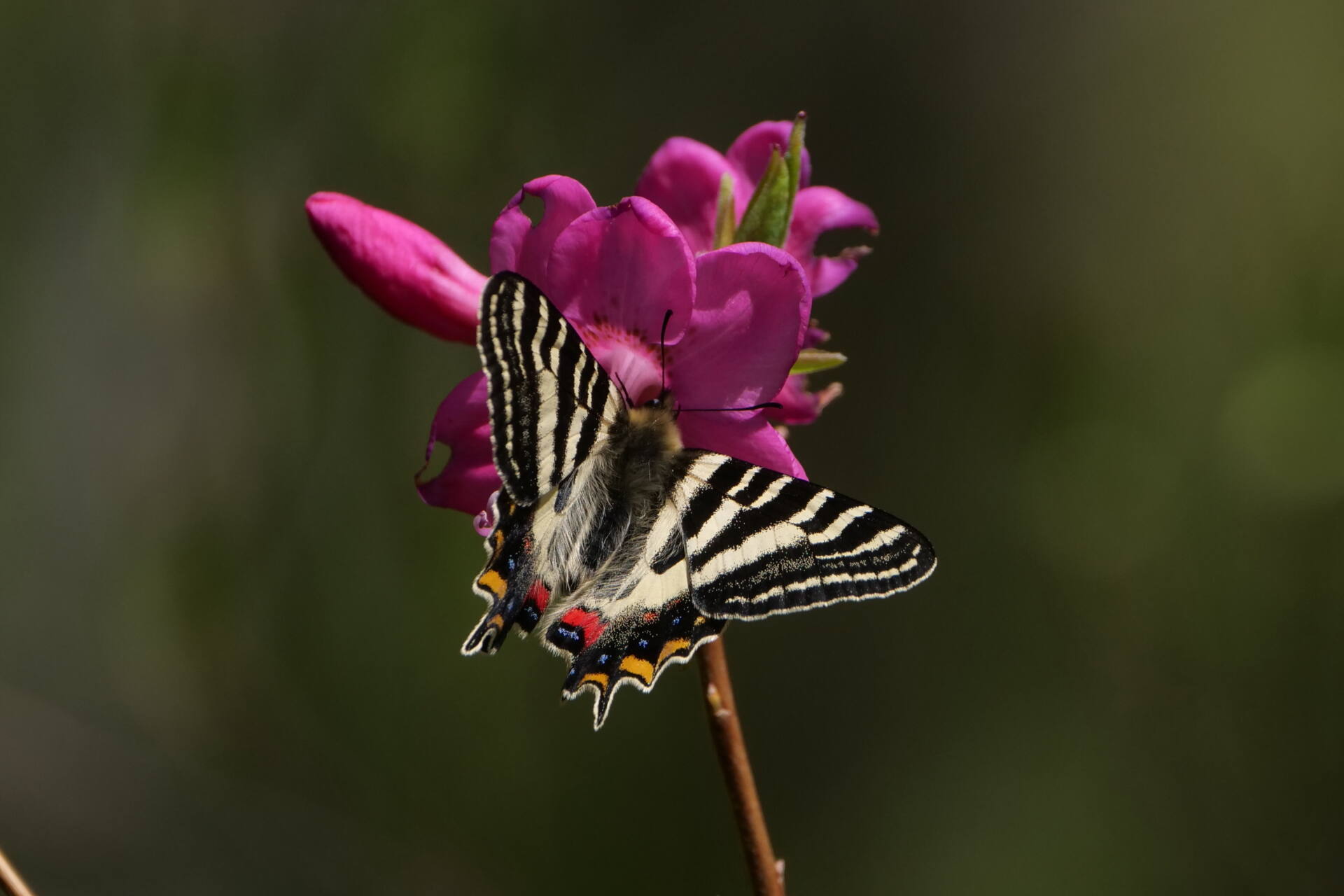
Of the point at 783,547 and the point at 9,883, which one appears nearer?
the point at 9,883

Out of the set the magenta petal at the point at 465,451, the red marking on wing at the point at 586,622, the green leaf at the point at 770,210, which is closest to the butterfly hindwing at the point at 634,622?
the red marking on wing at the point at 586,622

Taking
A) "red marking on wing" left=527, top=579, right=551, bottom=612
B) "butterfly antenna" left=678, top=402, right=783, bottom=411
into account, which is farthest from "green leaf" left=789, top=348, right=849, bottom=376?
"red marking on wing" left=527, top=579, right=551, bottom=612

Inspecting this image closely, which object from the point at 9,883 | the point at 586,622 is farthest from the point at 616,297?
Answer: the point at 9,883

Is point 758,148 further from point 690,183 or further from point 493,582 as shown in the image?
point 493,582

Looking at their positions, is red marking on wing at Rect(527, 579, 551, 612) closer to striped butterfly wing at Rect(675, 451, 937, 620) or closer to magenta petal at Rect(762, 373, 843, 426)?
striped butterfly wing at Rect(675, 451, 937, 620)

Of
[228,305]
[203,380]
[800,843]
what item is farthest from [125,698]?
[800,843]

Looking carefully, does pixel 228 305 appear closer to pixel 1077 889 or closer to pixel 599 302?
pixel 599 302

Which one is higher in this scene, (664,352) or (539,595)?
(664,352)
